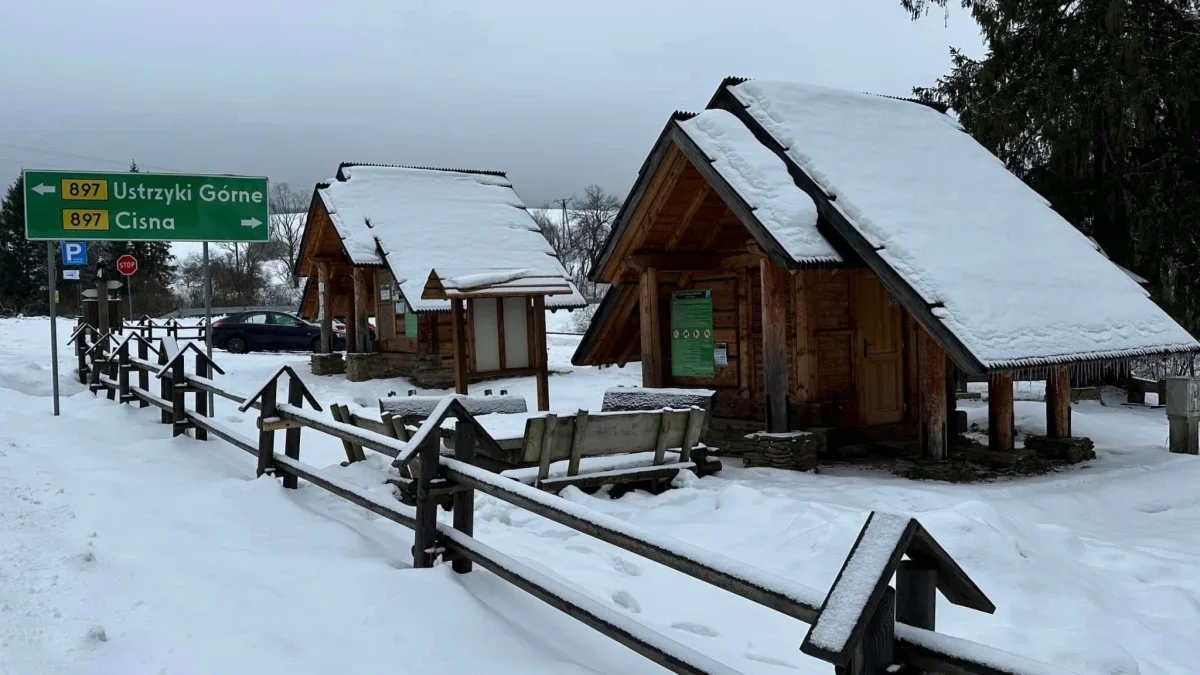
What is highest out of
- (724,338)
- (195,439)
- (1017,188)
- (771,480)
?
(1017,188)

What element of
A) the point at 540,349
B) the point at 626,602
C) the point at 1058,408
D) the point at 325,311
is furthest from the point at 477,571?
the point at 325,311

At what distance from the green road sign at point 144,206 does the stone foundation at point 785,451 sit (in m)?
7.02

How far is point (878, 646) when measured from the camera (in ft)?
8.84

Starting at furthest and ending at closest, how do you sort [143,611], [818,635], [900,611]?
[143,611]
[900,611]
[818,635]

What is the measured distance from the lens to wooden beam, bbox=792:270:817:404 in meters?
11.7

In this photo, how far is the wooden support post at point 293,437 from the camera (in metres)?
7.45

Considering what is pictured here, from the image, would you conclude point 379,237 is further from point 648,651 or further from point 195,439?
point 648,651

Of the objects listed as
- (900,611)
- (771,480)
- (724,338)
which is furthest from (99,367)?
(900,611)

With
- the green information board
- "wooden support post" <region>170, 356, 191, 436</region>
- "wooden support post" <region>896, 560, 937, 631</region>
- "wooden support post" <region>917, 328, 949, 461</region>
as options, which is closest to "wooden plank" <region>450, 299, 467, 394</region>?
"wooden support post" <region>170, 356, 191, 436</region>

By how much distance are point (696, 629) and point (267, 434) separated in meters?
4.09

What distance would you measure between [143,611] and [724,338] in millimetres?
9889

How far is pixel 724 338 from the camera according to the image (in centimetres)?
1329

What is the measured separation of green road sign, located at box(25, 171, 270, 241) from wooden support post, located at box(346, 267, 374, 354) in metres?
11.5

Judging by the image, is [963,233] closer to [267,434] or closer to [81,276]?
[267,434]
